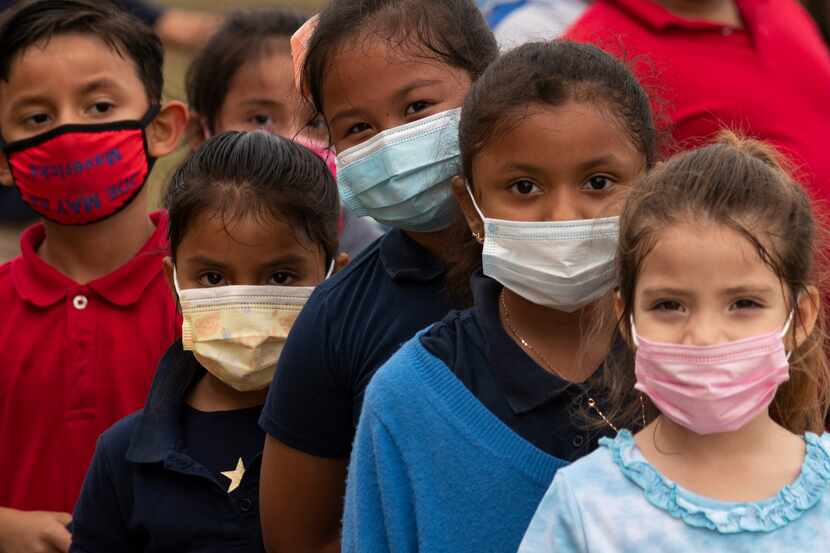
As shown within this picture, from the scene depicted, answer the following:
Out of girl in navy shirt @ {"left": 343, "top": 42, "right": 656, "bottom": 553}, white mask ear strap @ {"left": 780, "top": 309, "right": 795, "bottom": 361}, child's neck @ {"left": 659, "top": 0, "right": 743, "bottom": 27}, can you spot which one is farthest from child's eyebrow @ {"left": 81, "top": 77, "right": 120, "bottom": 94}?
white mask ear strap @ {"left": 780, "top": 309, "right": 795, "bottom": 361}

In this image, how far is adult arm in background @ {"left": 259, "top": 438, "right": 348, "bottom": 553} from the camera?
12.6 feet

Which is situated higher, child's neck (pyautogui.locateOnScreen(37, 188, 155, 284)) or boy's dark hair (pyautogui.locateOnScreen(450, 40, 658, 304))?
boy's dark hair (pyautogui.locateOnScreen(450, 40, 658, 304))

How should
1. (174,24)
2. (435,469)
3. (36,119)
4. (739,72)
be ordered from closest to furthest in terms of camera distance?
(435,469)
(739,72)
(36,119)
(174,24)

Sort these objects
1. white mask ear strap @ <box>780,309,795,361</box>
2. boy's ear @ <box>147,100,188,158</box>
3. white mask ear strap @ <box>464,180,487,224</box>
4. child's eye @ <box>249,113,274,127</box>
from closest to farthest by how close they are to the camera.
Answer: white mask ear strap @ <box>780,309,795,361</box>, white mask ear strap @ <box>464,180,487,224</box>, boy's ear @ <box>147,100,188,158</box>, child's eye @ <box>249,113,274,127</box>

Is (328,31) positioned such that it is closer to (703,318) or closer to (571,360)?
(571,360)

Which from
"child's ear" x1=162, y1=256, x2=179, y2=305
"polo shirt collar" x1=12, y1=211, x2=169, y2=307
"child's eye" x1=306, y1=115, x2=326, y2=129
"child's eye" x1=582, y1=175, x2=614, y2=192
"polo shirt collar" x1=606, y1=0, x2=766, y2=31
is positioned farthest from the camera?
"polo shirt collar" x1=12, y1=211, x2=169, y2=307

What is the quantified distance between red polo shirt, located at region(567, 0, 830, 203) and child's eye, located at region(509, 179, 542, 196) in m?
1.12

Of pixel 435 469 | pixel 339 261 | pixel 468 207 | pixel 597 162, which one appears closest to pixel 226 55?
pixel 339 261

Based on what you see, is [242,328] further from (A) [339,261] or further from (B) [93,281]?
(B) [93,281]

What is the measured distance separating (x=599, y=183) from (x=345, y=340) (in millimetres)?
748

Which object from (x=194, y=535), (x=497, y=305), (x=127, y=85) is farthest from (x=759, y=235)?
(x=127, y=85)

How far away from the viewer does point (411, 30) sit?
153 inches

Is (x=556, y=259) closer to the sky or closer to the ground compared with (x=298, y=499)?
closer to the sky

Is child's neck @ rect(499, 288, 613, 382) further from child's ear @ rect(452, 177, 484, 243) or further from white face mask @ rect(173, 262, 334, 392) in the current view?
white face mask @ rect(173, 262, 334, 392)
